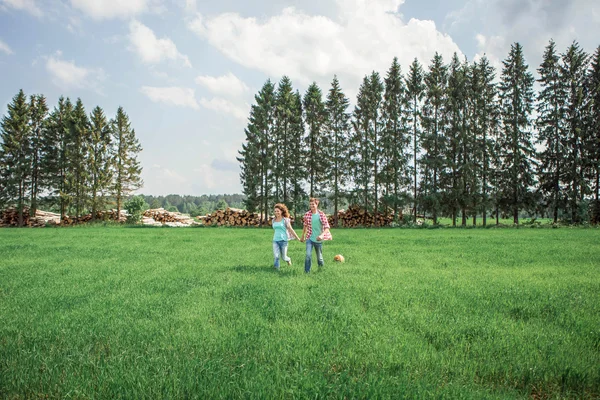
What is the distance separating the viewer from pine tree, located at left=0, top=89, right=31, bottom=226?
44312mm

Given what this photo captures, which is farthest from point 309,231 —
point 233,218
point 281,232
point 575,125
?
point 575,125

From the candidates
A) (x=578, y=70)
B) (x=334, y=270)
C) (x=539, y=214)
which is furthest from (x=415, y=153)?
(x=334, y=270)

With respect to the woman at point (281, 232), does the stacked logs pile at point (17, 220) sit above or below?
below

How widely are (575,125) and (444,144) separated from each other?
15732 mm

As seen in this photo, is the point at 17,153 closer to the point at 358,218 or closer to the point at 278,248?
the point at 358,218

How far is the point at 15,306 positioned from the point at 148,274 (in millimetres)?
3461

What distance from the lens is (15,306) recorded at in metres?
6.54

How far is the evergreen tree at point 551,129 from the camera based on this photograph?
39469 mm

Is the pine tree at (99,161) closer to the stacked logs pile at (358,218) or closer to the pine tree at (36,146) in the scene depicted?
the pine tree at (36,146)

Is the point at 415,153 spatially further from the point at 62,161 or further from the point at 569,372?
the point at 62,161

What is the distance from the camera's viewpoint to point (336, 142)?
1654 inches

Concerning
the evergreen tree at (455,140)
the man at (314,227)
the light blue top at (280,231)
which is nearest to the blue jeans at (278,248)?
the light blue top at (280,231)

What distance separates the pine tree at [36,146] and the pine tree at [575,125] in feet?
223

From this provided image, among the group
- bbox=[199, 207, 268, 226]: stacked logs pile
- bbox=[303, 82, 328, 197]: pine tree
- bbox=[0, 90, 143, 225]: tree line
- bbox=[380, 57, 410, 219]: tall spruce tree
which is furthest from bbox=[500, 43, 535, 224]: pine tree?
bbox=[0, 90, 143, 225]: tree line
